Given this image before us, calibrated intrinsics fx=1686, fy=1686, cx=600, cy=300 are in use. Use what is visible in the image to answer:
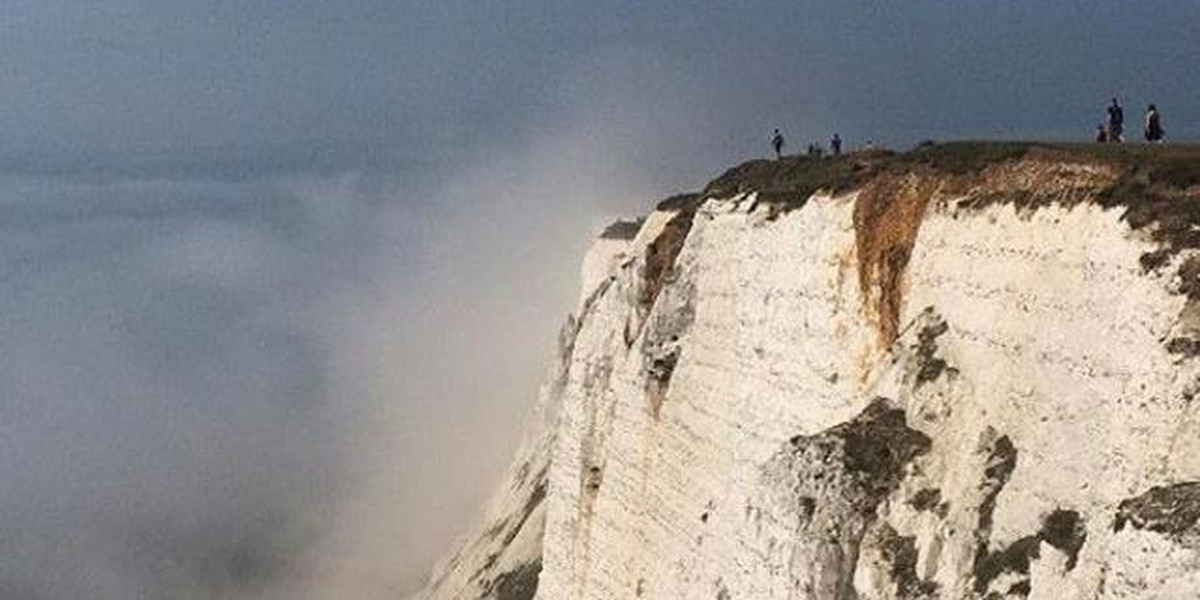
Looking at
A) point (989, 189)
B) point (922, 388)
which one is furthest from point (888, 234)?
point (922, 388)

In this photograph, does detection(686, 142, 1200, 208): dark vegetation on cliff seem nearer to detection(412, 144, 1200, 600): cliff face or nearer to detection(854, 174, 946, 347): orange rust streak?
detection(412, 144, 1200, 600): cliff face

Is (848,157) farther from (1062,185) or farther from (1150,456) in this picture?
(1150,456)

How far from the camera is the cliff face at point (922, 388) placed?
Answer: 1878 centimetres

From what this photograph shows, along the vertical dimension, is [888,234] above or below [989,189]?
below

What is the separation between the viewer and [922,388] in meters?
24.0

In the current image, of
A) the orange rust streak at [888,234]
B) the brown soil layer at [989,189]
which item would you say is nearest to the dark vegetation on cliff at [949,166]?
the brown soil layer at [989,189]

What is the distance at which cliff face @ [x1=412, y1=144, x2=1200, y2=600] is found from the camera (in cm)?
1878

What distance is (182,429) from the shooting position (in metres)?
160

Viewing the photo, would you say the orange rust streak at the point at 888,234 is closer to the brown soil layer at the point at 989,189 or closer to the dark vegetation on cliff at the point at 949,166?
the brown soil layer at the point at 989,189

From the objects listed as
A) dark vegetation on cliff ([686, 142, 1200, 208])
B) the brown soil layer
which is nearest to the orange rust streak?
the brown soil layer

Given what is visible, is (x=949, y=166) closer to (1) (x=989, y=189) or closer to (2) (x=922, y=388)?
(1) (x=989, y=189)

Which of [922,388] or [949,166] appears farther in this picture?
[949,166]

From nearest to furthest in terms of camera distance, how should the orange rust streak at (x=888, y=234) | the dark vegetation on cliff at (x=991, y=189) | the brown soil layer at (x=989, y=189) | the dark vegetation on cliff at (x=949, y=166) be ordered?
the dark vegetation on cliff at (x=991, y=189), the brown soil layer at (x=989, y=189), the dark vegetation on cliff at (x=949, y=166), the orange rust streak at (x=888, y=234)

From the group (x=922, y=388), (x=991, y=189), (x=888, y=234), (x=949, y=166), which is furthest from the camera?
(x=888, y=234)
